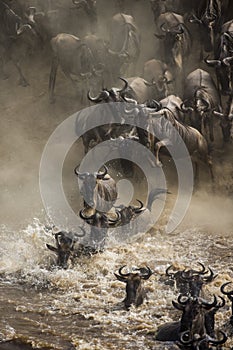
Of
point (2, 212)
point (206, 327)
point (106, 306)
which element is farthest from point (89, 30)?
point (206, 327)

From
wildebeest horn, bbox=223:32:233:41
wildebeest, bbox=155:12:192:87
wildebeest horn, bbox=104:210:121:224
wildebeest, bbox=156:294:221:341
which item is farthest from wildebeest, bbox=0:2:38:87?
wildebeest, bbox=156:294:221:341

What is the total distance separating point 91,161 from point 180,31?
15.6 ft

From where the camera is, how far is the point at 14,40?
67.5ft

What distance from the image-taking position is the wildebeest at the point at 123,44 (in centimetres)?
1852

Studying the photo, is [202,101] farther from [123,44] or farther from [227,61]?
[123,44]

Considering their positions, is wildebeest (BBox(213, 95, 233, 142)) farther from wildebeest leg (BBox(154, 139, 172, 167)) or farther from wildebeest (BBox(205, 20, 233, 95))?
wildebeest leg (BBox(154, 139, 172, 167))

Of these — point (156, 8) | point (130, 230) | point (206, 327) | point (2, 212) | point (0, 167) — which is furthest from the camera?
point (156, 8)

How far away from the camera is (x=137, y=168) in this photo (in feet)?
51.1

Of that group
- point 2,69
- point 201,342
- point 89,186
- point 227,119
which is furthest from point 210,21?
point 201,342

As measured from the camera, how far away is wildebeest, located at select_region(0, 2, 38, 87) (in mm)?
20484

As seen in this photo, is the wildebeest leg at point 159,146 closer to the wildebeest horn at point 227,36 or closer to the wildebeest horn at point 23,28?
the wildebeest horn at point 227,36

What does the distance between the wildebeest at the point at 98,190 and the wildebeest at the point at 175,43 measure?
4.76 metres

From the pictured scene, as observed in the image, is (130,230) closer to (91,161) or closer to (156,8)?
(91,161)

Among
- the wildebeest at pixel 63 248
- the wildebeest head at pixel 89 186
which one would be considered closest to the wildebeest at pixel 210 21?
the wildebeest head at pixel 89 186
